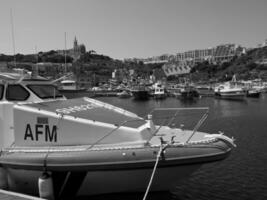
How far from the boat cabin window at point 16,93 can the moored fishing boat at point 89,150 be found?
11cm

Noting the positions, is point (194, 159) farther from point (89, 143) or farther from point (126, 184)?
point (89, 143)

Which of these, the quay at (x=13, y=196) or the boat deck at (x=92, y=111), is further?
the boat deck at (x=92, y=111)

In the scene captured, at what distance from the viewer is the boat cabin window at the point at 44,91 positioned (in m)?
8.68

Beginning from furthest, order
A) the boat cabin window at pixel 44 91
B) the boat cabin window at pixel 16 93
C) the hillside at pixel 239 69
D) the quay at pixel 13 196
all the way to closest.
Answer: the hillside at pixel 239 69
the boat cabin window at pixel 44 91
the boat cabin window at pixel 16 93
the quay at pixel 13 196

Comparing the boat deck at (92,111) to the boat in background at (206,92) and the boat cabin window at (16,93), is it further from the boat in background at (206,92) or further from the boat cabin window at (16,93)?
the boat in background at (206,92)

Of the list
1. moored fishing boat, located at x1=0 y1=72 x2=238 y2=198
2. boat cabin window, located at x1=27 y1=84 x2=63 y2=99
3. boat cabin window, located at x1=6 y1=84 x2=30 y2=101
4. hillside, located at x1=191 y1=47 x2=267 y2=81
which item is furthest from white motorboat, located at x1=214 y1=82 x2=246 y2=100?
hillside, located at x1=191 y1=47 x2=267 y2=81

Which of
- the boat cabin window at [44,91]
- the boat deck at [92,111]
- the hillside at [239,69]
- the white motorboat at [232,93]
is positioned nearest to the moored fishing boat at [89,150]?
the boat deck at [92,111]

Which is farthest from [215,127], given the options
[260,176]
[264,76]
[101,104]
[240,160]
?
[264,76]

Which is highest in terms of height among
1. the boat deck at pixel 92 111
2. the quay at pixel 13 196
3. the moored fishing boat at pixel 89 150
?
the boat deck at pixel 92 111

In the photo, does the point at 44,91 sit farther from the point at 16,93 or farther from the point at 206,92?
the point at 206,92

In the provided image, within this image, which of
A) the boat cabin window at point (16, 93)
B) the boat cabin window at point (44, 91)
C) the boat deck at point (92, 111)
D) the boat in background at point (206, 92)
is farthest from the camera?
the boat in background at point (206, 92)

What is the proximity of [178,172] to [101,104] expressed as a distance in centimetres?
330

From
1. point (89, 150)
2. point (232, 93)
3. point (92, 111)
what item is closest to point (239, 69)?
point (232, 93)

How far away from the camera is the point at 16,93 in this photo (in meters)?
8.37
